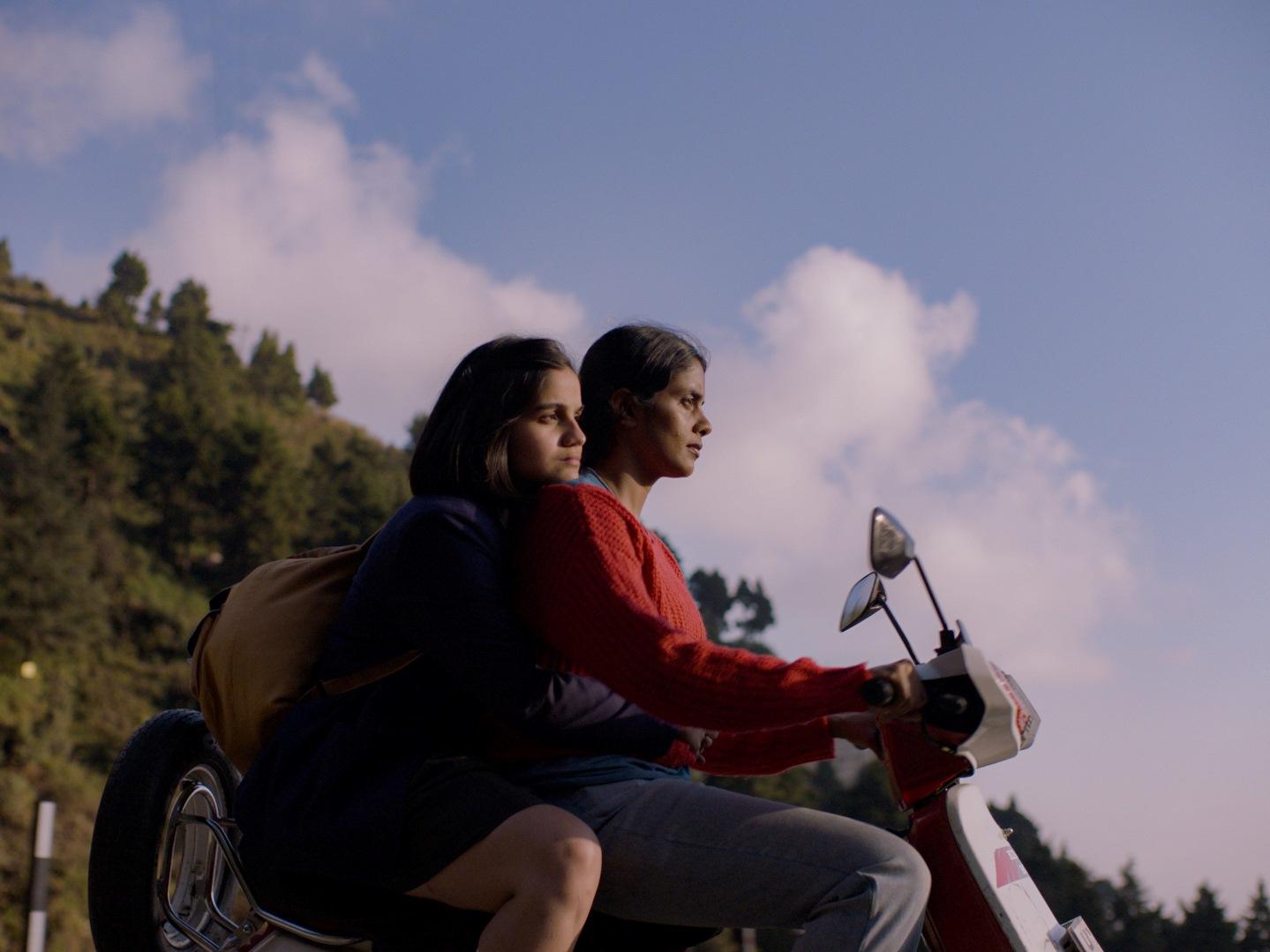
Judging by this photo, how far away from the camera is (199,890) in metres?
2.89

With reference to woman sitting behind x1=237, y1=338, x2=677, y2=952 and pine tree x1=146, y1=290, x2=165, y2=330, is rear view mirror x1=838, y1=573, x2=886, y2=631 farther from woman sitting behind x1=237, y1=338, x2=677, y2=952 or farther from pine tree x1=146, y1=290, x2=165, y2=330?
pine tree x1=146, y1=290, x2=165, y2=330

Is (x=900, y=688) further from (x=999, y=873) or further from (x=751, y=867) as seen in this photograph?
(x=999, y=873)

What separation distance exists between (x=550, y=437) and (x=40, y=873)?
13.5 feet

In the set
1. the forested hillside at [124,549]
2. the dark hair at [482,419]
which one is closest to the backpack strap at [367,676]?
the dark hair at [482,419]

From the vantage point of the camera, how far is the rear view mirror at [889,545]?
7.97ft

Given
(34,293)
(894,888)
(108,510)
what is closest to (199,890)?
(894,888)

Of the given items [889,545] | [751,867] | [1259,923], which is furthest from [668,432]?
[1259,923]

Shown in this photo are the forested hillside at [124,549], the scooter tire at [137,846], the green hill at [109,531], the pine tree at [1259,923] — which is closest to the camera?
the scooter tire at [137,846]

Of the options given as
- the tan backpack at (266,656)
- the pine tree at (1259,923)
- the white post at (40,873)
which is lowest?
the pine tree at (1259,923)

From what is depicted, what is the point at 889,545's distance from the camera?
8.00ft

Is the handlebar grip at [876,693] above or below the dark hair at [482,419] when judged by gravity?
below

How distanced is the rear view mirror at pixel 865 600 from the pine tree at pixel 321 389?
120013 mm

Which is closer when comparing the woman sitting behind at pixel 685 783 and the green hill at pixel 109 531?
the woman sitting behind at pixel 685 783

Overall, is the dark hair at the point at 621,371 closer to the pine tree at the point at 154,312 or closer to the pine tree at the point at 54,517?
the pine tree at the point at 54,517
